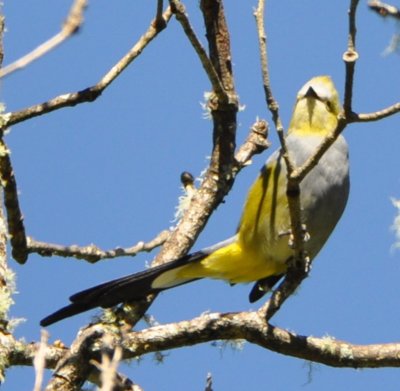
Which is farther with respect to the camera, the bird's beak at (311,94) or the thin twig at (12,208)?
the bird's beak at (311,94)

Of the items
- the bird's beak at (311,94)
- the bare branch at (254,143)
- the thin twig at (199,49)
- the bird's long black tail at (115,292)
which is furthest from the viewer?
the bird's beak at (311,94)

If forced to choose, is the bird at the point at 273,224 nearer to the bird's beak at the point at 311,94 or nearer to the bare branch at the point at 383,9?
the bird's beak at the point at 311,94

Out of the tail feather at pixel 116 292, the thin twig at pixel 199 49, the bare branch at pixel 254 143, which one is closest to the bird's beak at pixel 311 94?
the bare branch at pixel 254 143

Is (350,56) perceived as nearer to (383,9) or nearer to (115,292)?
(383,9)

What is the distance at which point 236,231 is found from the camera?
5.23 metres

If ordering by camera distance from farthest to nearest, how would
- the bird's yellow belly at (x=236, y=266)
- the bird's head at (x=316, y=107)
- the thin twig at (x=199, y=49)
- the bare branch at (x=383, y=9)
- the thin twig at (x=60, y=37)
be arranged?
the bird's head at (x=316, y=107)
the bird's yellow belly at (x=236, y=266)
the thin twig at (x=199, y=49)
the bare branch at (x=383, y=9)
the thin twig at (x=60, y=37)

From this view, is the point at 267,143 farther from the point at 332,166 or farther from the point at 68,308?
the point at 68,308

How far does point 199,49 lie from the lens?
4.25m

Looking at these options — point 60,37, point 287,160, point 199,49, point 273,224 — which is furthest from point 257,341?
point 60,37

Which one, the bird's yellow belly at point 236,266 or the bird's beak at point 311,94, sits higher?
the bird's beak at point 311,94

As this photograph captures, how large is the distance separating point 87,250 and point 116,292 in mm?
290

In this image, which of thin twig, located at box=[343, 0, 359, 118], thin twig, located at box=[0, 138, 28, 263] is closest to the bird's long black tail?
thin twig, located at box=[0, 138, 28, 263]

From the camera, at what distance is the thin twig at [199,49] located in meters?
4.07

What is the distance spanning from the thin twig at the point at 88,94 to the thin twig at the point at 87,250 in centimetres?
68
